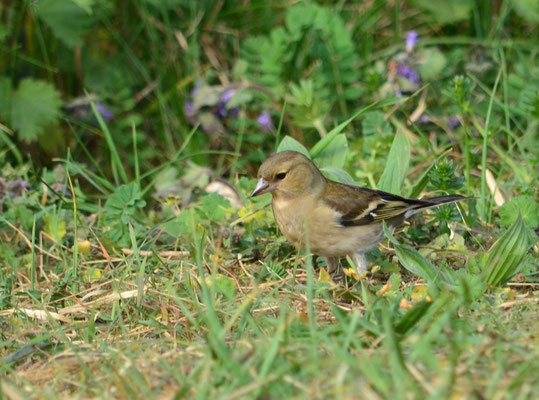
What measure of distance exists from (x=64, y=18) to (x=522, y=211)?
3.84 metres

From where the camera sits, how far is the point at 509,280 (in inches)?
148

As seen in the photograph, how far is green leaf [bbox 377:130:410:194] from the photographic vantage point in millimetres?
4719

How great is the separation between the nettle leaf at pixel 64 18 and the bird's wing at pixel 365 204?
2743 mm

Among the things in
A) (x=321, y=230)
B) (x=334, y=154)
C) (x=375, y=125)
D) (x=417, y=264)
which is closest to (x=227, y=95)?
(x=375, y=125)

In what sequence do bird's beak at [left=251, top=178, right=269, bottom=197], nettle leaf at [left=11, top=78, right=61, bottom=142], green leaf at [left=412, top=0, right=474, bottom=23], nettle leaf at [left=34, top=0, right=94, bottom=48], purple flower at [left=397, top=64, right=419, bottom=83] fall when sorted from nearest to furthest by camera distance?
1. bird's beak at [left=251, top=178, right=269, bottom=197]
2. nettle leaf at [left=11, top=78, right=61, bottom=142]
3. nettle leaf at [left=34, top=0, right=94, bottom=48]
4. purple flower at [left=397, top=64, right=419, bottom=83]
5. green leaf at [left=412, top=0, right=474, bottom=23]

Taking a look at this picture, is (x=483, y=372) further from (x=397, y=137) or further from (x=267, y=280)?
(x=397, y=137)

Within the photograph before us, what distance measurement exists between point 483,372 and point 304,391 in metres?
0.61

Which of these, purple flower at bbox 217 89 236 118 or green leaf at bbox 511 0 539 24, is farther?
green leaf at bbox 511 0 539 24

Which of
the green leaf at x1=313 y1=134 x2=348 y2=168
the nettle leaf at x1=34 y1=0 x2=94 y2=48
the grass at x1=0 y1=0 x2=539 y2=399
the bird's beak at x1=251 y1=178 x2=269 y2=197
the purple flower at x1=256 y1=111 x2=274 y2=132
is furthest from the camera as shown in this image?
the purple flower at x1=256 y1=111 x2=274 y2=132

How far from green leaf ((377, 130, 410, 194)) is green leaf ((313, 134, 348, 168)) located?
0.98ft

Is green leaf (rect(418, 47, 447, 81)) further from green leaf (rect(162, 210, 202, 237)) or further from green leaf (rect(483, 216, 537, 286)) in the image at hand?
green leaf (rect(483, 216, 537, 286))

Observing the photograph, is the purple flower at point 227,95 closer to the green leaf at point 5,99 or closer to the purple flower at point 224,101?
the purple flower at point 224,101

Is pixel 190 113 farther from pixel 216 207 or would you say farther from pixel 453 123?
pixel 453 123

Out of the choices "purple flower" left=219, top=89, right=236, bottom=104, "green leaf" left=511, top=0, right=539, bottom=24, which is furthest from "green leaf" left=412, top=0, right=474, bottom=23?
"purple flower" left=219, top=89, right=236, bottom=104
